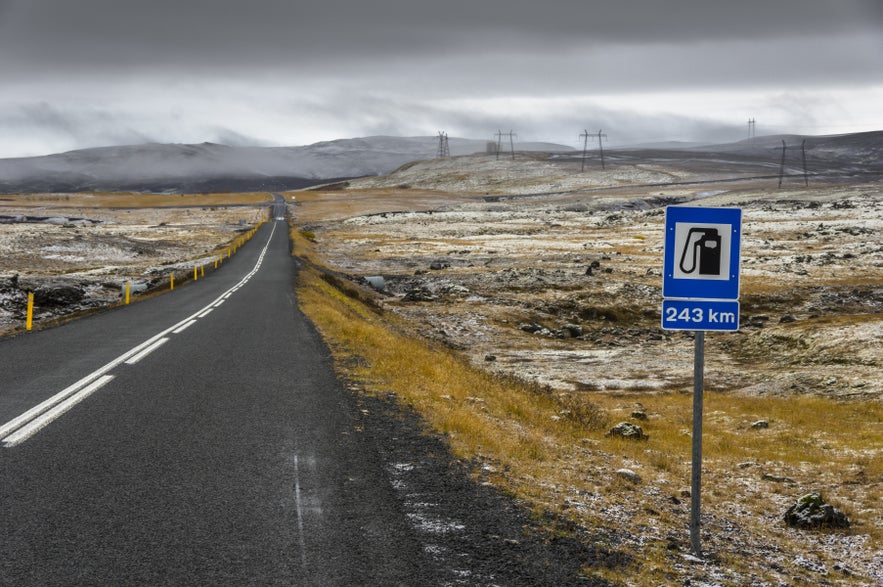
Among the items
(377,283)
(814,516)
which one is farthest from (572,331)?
(814,516)

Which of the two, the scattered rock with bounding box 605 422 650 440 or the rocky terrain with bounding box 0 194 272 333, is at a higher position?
the rocky terrain with bounding box 0 194 272 333

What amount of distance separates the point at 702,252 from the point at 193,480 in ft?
15.9

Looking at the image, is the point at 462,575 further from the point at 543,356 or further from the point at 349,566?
the point at 543,356

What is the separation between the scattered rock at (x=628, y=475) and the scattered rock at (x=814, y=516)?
1678 mm

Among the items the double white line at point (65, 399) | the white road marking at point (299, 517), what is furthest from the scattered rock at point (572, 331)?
the white road marking at point (299, 517)

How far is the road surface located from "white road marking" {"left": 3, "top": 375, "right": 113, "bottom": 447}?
→ 3 cm

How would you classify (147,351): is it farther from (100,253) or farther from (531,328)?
(100,253)

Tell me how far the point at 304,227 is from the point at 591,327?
74327 mm

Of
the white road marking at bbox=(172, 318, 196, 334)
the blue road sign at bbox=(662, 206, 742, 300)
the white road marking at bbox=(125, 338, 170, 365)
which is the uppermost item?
the blue road sign at bbox=(662, 206, 742, 300)

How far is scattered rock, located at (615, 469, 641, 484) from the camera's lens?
877cm

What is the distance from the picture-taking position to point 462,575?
4887 mm

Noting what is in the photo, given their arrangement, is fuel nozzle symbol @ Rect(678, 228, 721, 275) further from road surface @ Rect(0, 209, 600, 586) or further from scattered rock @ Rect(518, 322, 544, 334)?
scattered rock @ Rect(518, 322, 544, 334)

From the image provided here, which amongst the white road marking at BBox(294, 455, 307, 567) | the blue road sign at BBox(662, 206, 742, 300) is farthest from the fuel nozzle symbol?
the white road marking at BBox(294, 455, 307, 567)

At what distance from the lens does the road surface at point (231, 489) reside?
4.98m
